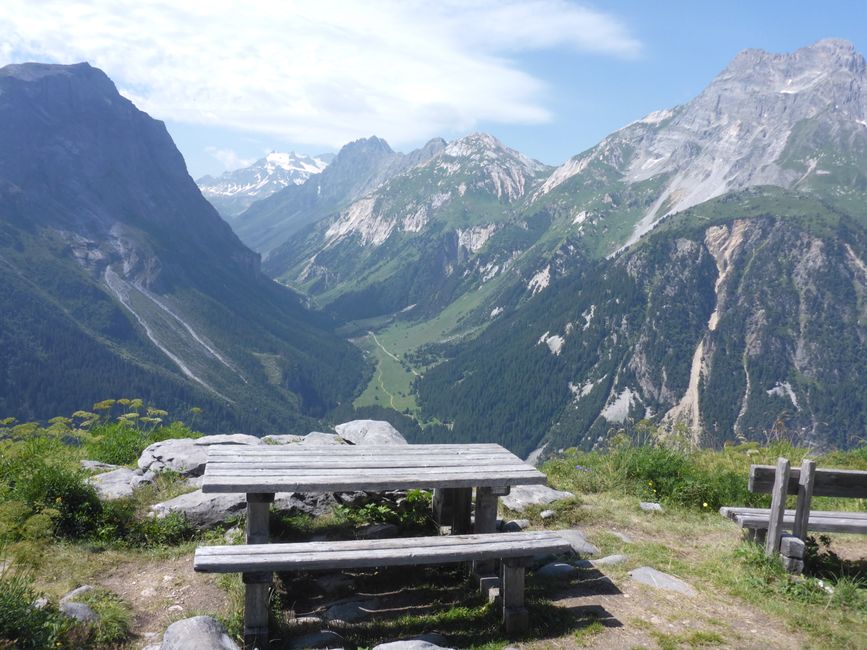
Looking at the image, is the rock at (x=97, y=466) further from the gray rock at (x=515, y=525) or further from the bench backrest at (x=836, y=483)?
the bench backrest at (x=836, y=483)

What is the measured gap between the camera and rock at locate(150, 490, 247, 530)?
33.4 feet

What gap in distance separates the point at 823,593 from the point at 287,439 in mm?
12003

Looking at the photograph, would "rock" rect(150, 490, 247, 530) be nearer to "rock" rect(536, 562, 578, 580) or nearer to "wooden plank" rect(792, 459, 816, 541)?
"rock" rect(536, 562, 578, 580)

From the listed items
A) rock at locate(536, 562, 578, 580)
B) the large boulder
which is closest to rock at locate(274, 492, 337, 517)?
the large boulder

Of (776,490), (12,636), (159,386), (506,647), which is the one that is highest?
(776,490)

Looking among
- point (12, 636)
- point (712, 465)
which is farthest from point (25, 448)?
point (712, 465)

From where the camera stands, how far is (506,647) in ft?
23.2

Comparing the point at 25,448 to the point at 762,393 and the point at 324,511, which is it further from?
the point at 762,393

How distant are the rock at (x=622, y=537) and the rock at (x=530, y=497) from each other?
1.55 m

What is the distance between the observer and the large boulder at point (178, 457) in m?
12.3

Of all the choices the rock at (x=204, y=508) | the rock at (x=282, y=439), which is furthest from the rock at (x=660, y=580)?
the rock at (x=282, y=439)

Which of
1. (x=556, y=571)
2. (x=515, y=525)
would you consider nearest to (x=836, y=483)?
(x=556, y=571)

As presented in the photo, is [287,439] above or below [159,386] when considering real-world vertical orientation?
above

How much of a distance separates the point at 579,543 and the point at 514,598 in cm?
314
